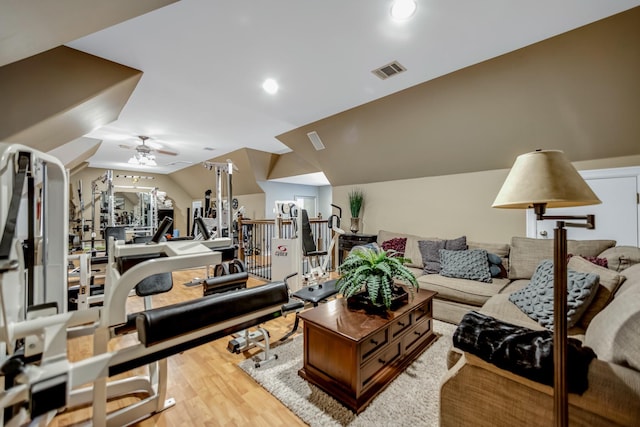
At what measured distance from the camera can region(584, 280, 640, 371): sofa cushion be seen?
1005mm

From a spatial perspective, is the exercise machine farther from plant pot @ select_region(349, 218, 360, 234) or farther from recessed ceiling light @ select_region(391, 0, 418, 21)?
plant pot @ select_region(349, 218, 360, 234)

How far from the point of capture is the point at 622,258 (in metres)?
2.28

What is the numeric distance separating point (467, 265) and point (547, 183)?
243 cm

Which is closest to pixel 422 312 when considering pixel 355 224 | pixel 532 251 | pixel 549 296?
pixel 549 296

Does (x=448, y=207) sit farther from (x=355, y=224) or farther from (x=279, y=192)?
(x=279, y=192)

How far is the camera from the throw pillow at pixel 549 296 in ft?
5.52

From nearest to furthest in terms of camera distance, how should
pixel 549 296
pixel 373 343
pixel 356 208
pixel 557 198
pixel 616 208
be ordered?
pixel 557 198
pixel 373 343
pixel 549 296
pixel 616 208
pixel 356 208

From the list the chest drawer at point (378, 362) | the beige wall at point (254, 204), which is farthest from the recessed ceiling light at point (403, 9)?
the beige wall at point (254, 204)

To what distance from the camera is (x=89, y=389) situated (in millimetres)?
1767

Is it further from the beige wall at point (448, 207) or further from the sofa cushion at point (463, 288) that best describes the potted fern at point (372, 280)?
the beige wall at point (448, 207)

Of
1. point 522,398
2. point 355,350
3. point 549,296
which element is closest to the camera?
point 522,398

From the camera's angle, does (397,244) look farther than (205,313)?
Yes

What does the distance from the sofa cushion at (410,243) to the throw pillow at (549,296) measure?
1476 mm

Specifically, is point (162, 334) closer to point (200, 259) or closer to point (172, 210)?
point (200, 259)
